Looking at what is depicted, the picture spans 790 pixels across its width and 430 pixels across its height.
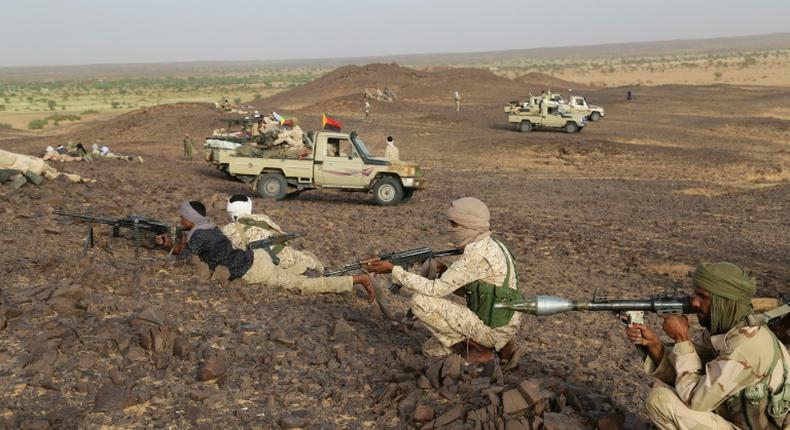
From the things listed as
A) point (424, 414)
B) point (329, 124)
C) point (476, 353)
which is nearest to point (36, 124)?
point (329, 124)

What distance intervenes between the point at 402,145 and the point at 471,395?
78.7ft

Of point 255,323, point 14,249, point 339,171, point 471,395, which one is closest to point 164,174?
point 339,171

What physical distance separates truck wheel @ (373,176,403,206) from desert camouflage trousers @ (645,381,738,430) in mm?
11803

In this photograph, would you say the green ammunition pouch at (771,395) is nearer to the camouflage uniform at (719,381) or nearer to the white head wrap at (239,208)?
the camouflage uniform at (719,381)

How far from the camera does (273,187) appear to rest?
16.1m

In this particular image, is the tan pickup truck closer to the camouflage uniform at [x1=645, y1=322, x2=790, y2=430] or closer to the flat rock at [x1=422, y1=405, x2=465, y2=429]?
the flat rock at [x1=422, y1=405, x2=465, y2=429]

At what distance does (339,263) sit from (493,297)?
17.8ft

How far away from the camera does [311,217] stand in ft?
45.8

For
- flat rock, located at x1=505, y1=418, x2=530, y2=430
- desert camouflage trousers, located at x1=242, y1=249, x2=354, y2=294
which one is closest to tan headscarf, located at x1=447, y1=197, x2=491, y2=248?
flat rock, located at x1=505, y1=418, x2=530, y2=430

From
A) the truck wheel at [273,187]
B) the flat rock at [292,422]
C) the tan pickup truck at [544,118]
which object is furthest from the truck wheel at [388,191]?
the tan pickup truck at [544,118]

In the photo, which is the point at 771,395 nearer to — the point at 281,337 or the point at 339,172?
the point at 281,337

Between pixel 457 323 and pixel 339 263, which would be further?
pixel 339 263

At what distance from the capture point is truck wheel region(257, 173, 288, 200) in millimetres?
16078

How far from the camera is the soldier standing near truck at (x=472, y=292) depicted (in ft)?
17.5
